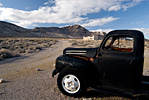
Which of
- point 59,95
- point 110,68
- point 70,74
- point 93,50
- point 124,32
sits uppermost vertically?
point 124,32

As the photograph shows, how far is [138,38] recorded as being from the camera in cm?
273

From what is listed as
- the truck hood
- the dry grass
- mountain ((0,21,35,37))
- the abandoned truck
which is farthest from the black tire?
mountain ((0,21,35,37))

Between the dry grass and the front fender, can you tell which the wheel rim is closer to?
the front fender

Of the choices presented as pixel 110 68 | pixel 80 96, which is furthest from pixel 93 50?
pixel 80 96

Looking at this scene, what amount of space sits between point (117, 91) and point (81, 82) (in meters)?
1.02

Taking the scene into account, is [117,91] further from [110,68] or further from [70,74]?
[70,74]

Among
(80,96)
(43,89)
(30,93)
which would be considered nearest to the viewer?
(80,96)

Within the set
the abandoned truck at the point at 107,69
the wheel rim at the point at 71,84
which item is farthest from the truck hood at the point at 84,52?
the wheel rim at the point at 71,84

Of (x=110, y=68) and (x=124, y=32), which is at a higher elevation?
(x=124, y=32)

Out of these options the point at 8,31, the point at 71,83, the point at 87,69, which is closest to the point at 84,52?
the point at 87,69

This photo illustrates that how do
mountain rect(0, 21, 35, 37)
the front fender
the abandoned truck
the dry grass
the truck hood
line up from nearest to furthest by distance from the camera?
the abandoned truck < the front fender < the truck hood < the dry grass < mountain rect(0, 21, 35, 37)

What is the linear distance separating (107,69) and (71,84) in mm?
1199

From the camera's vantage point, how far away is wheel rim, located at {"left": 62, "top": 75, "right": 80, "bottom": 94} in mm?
3145

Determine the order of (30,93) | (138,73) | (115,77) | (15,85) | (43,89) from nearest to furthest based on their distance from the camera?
(138,73), (115,77), (30,93), (43,89), (15,85)
